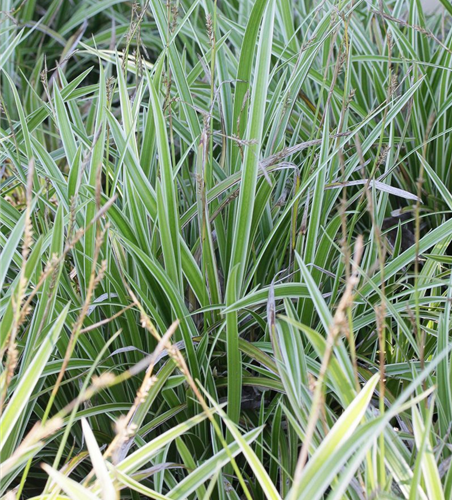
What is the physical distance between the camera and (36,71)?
2037 mm

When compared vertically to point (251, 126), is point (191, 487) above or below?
below

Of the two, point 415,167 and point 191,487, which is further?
point 415,167

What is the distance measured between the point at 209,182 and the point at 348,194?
403 millimetres

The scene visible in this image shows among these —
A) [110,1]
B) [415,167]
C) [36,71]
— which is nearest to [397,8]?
[415,167]

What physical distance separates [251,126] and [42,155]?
1.45ft

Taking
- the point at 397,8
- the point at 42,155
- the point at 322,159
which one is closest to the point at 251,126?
the point at 322,159

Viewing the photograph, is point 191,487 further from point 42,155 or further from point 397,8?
point 397,8

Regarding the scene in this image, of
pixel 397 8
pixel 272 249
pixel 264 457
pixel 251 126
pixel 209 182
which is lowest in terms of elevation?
pixel 264 457

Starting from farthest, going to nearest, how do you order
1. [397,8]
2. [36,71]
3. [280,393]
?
[36,71] < [397,8] < [280,393]

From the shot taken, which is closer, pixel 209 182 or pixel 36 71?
pixel 209 182

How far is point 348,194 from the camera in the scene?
1461 mm

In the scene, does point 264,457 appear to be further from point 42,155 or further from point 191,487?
point 42,155

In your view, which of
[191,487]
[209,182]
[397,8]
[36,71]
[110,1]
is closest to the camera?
[191,487]

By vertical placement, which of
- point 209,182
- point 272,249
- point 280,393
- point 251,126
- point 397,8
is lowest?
→ point 280,393
